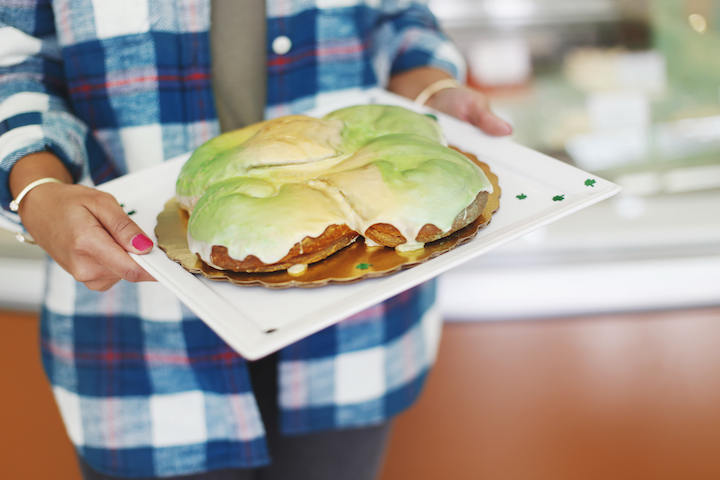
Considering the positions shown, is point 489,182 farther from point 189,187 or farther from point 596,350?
point 596,350

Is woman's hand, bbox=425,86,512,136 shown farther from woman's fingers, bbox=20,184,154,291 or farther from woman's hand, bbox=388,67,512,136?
woman's fingers, bbox=20,184,154,291

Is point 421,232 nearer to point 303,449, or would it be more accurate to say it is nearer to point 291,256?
point 291,256

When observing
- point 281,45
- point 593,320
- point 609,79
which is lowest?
point 593,320

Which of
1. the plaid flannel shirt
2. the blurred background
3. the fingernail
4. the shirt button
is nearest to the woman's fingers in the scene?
the fingernail

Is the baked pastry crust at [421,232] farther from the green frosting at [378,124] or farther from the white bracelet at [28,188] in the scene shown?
the white bracelet at [28,188]

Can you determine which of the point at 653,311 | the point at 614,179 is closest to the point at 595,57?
the point at 614,179

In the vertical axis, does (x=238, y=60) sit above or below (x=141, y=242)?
above

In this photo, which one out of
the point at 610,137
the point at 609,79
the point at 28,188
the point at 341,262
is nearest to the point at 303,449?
the point at 341,262
